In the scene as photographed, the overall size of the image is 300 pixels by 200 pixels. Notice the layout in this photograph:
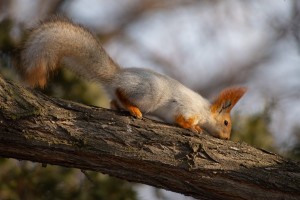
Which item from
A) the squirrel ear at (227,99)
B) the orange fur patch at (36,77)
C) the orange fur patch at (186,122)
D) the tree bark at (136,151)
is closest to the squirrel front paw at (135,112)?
the tree bark at (136,151)

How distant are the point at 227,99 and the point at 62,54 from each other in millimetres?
1410

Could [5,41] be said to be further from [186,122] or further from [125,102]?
[186,122]

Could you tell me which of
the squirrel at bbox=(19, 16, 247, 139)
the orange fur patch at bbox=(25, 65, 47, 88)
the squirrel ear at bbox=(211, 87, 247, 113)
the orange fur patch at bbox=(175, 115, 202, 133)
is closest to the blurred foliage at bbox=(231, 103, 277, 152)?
the squirrel ear at bbox=(211, 87, 247, 113)

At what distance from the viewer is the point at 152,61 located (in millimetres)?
10023

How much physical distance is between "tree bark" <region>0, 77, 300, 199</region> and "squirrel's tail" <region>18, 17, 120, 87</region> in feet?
0.88

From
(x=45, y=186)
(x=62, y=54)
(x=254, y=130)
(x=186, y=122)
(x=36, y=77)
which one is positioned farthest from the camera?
(x=254, y=130)

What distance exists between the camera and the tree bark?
321 cm

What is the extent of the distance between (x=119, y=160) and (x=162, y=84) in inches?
35.8

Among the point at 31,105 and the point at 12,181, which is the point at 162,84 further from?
the point at 12,181

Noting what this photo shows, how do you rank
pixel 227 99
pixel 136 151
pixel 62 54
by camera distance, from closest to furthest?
1. pixel 136 151
2. pixel 62 54
3. pixel 227 99

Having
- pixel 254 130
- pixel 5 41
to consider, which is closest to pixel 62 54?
pixel 5 41

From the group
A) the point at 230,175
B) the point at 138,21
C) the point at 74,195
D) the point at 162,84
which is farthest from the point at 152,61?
the point at 230,175

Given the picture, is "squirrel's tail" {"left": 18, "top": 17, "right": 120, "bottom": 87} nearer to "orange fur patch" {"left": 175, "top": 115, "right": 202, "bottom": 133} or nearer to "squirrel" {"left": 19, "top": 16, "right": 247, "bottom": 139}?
"squirrel" {"left": 19, "top": 16, "right": 247, "bottom": 139}

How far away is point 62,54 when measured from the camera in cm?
378
